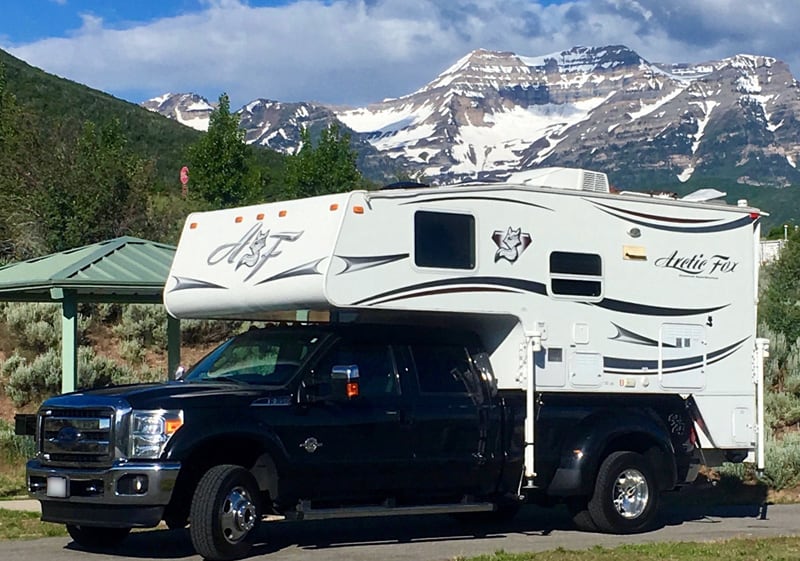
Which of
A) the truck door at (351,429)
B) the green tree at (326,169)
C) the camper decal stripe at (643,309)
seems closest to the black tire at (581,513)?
the camper decal stripe at (643,309)

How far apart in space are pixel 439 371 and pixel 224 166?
128 ft

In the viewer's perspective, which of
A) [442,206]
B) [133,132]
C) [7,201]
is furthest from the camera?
[133,132]

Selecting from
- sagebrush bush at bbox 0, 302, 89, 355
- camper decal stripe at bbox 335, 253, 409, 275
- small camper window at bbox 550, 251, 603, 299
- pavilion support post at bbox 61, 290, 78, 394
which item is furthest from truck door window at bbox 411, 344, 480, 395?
sagebrush bush at bbox 0, 302, 89, 355

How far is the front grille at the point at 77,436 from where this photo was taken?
11.0 m

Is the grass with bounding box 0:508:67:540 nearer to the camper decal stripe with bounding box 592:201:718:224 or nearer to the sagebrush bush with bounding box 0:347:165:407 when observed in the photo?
the camper decal stripe with bounding box 592:201:718:224

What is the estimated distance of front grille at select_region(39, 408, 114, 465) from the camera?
36.0ft

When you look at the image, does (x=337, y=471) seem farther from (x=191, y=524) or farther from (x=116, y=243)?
(x=116, y=243)

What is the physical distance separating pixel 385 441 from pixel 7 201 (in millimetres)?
21916

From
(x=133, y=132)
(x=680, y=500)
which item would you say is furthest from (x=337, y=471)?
(x=133, y=132)

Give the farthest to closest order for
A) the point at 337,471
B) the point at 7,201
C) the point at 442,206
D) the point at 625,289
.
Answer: the point at 7,201
the point at 625,289
the point at 442,206
the point at 337,471

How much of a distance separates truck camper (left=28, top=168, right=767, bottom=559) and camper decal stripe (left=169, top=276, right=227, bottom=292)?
3cm

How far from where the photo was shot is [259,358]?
12.1 meters

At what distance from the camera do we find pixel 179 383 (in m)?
11.8

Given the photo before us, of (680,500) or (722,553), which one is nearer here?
(722,553)
